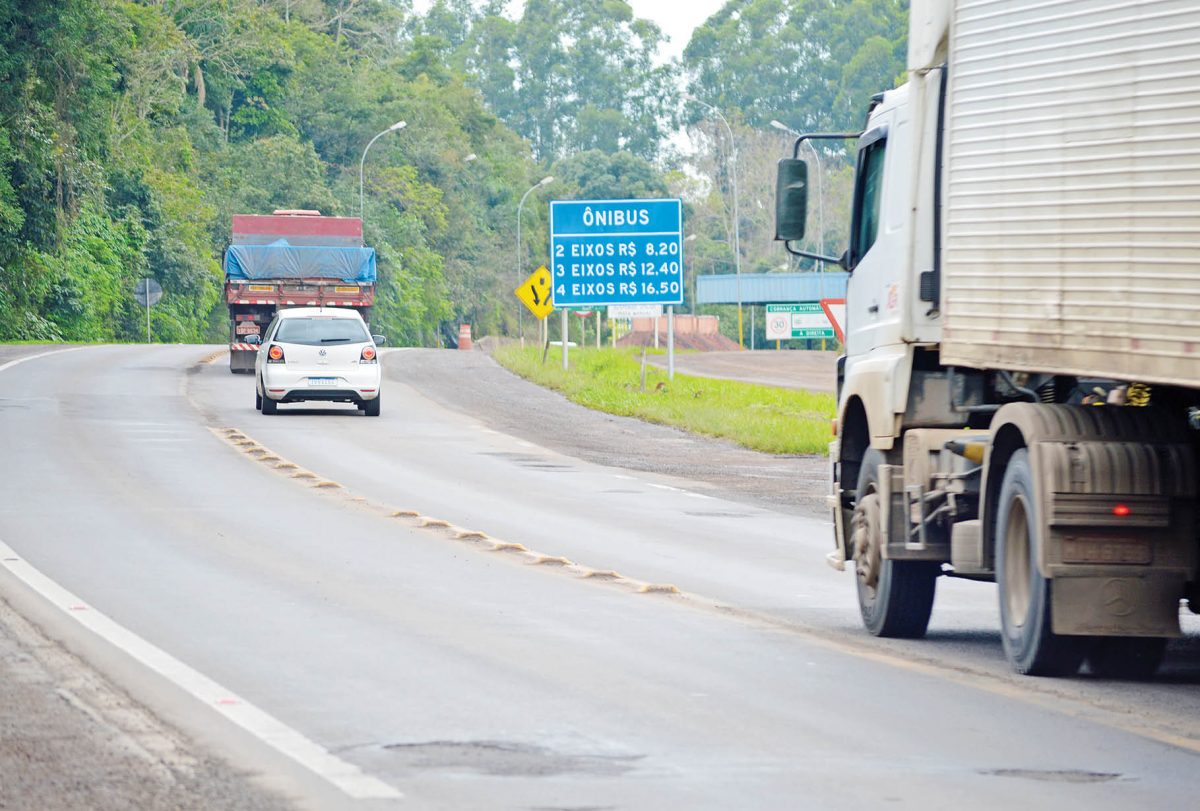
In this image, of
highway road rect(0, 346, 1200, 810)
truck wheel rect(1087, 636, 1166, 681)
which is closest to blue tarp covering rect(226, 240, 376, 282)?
highway road rect(0, 346, 1200, 810)

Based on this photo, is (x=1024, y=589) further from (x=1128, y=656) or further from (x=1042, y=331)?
(x=1042, y=331)

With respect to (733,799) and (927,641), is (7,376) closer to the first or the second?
(927,641)

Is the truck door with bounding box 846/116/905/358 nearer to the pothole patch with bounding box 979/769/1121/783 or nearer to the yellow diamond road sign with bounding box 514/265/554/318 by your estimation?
the pothole patch with bounding box 979/769/1121/783

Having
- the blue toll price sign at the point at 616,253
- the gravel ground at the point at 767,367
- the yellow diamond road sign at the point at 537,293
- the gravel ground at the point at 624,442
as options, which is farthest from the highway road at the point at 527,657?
the gravel ground at the point at 767,367

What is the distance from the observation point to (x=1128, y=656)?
9547 millimetres

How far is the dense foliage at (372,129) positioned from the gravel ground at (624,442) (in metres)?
21.4

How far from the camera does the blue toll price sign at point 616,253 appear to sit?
37.6 m

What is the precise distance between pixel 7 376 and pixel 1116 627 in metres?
31.6

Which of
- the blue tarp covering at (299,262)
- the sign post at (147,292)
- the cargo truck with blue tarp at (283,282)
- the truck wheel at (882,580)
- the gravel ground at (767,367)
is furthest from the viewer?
the sign post at (147,292)

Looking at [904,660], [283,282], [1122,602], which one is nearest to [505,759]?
[1122,602]

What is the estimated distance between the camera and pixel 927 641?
11.2 meters

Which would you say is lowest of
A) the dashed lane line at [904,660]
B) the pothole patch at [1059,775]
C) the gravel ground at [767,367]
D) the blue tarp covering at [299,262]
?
the gravel ground at [767,367]

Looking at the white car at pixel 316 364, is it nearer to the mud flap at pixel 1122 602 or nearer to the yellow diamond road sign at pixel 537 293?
the yellow diamond road sign at pixel 537 293

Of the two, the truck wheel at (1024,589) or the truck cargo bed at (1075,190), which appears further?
the truck wheel at (1024,589)
